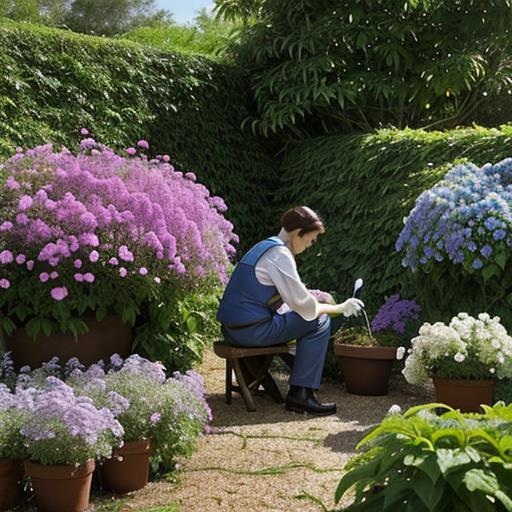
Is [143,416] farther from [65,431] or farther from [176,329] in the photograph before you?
[176,329]

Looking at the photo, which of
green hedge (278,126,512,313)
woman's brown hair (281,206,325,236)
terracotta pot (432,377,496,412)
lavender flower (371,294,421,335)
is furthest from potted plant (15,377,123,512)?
green hedge (278,126,512,313)

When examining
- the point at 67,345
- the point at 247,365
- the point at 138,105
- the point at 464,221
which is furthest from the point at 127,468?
the point at 138,105

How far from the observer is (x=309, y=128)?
925 centimetres

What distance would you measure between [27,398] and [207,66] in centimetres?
579

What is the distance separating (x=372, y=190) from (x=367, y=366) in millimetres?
2212

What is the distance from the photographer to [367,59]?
348 inches

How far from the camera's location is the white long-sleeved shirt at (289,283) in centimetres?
498

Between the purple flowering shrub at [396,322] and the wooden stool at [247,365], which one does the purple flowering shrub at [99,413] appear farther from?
the purple flowering shrub at [396,322]

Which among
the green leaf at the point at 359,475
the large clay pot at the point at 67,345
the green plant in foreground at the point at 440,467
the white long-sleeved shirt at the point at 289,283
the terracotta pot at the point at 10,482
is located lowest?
the terracotta pot at the point at 10,482

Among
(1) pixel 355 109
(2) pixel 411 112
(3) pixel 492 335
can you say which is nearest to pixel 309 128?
(1) pixel 355 109

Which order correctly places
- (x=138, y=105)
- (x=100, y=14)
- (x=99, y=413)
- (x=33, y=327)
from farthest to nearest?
(x=100, y=14) < (x=138, y=105) < (x=33, y=327) < (x=99, y=413)

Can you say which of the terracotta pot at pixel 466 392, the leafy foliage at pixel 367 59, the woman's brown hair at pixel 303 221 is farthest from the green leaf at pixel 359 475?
the leafy foliage at pixel 367 59

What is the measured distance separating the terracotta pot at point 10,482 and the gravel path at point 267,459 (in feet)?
1.53

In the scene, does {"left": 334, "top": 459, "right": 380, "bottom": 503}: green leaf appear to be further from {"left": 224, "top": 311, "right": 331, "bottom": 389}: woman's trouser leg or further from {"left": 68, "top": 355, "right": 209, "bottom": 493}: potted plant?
{"left": 224, "top": 311, "right": 331, "bottom": 389}: woman's trouser leg
